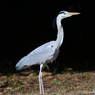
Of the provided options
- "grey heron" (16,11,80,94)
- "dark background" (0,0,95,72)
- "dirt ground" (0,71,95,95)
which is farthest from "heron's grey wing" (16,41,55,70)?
"dark background" (0,0,95,72)

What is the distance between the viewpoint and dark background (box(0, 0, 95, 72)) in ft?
34.5

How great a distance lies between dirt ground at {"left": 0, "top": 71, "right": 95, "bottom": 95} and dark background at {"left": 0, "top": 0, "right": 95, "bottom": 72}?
2.95m

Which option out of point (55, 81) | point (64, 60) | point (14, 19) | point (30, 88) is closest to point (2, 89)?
point (30, 88)

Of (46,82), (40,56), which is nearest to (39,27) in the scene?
(46,82)

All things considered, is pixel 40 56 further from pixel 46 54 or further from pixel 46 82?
pixel 46 82

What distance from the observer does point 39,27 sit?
10844mm

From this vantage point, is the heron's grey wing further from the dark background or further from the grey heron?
the dark background

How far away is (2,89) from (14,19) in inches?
198

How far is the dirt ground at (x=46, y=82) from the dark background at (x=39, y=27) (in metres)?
2.95

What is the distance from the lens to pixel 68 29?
1096 centimetres

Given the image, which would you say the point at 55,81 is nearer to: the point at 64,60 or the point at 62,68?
the point at 62,68

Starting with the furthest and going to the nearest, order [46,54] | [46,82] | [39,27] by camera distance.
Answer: [39,27]
[46,82]
[46,54]

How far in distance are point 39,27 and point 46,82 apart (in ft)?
15.1

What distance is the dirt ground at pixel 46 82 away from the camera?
19.4ft
